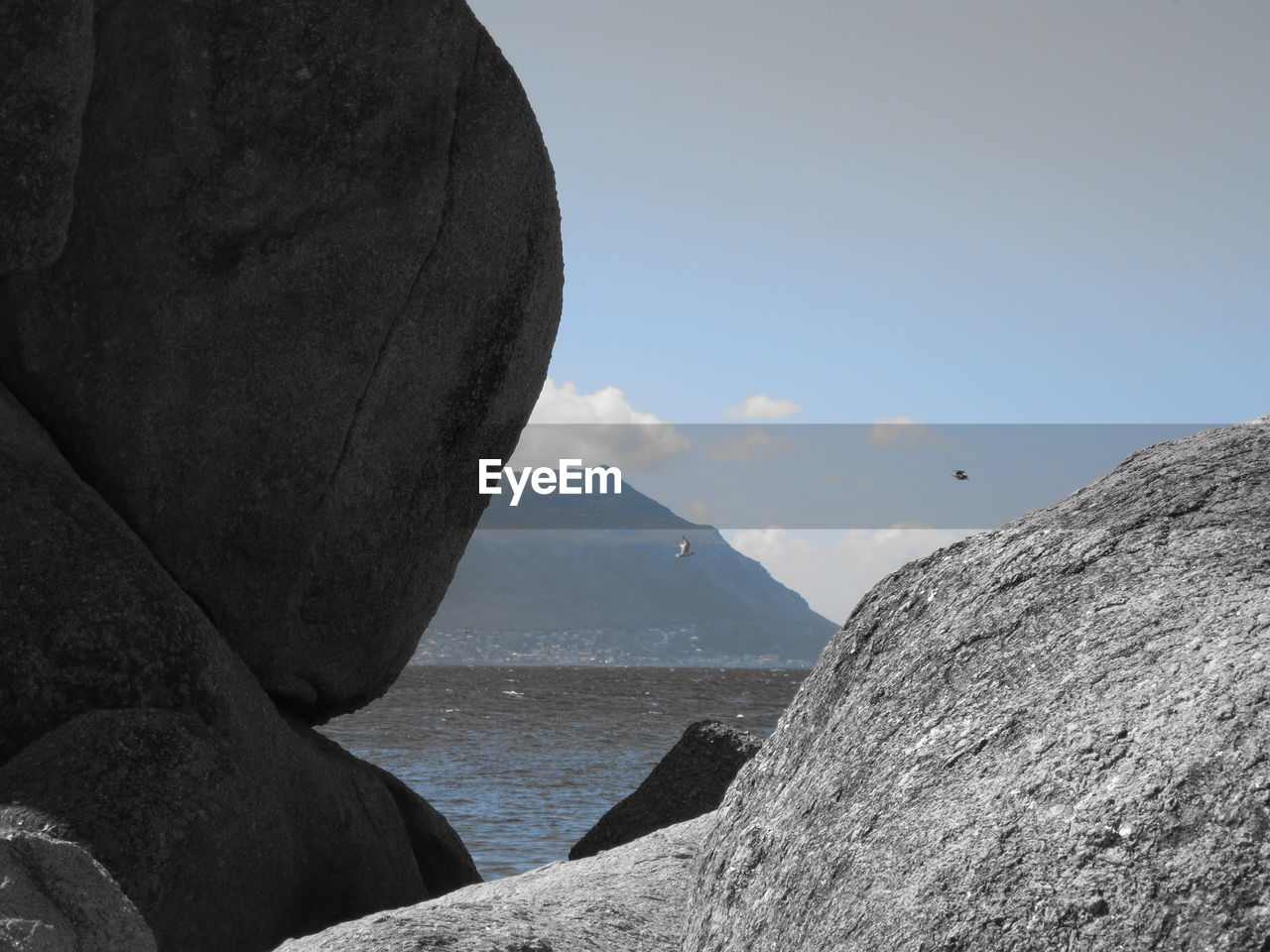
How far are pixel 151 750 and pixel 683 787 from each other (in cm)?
506

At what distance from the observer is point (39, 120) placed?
904cm

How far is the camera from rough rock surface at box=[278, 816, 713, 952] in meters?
4.64

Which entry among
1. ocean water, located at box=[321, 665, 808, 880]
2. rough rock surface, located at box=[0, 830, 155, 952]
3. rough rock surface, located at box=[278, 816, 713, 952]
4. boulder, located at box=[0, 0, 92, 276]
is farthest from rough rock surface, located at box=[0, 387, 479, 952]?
ocean water, located at box=[321, 665, 808, 880]

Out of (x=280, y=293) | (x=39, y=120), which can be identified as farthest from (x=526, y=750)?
(x=39, y=120)

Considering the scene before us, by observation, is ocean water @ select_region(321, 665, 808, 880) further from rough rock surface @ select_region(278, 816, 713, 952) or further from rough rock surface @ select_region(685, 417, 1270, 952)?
rough rock surface @ select_region(685, 417, 1270, 952)

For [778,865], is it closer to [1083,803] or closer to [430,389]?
[1083,803]

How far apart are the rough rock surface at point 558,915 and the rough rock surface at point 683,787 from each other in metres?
4.47

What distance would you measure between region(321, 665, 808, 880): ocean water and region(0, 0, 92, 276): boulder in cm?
921

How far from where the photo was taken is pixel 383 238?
394 inches

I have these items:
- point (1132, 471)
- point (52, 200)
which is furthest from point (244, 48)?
point (1132, 471)

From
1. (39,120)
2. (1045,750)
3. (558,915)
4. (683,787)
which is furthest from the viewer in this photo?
(683,787)

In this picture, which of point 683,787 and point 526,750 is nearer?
point 683,787

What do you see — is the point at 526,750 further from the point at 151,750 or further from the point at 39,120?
the point at 151,750

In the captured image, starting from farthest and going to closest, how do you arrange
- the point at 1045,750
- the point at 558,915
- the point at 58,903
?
the point at 558,915 → the point at 58,903 → the point at 1045,750
